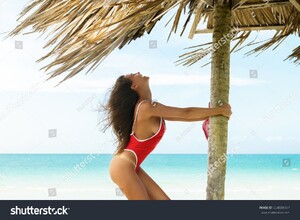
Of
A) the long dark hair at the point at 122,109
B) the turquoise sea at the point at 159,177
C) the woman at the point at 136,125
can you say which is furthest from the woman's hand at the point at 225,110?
the turquoise sea at the point at 159,177

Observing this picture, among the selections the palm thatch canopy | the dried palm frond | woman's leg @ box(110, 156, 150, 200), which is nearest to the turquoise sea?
the dried palm frond

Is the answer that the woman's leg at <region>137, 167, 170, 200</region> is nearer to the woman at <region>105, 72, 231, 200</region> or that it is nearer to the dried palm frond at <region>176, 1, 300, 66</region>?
the woman at <region>105, 72, 231, 200</region>

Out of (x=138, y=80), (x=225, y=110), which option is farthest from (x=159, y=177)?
(x=138, y=80)

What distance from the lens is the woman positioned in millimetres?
2383

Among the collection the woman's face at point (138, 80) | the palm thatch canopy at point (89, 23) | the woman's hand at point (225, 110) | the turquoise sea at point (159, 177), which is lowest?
the turquoise sea at point (159, 177)

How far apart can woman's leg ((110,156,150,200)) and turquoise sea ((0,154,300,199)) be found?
856cm

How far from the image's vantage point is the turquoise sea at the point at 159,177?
1301 centimetres

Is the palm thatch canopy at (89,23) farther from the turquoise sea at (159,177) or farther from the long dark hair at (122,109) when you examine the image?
the turquoise sea at (159,177)

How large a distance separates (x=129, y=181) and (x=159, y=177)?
13.0 meters

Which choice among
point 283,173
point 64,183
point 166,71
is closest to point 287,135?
point 283,173

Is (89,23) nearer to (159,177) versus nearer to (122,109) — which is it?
(122,109)

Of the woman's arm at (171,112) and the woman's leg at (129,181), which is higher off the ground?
the woman's arm at (171,112)

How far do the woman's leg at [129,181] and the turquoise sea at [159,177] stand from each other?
856 centimetres
